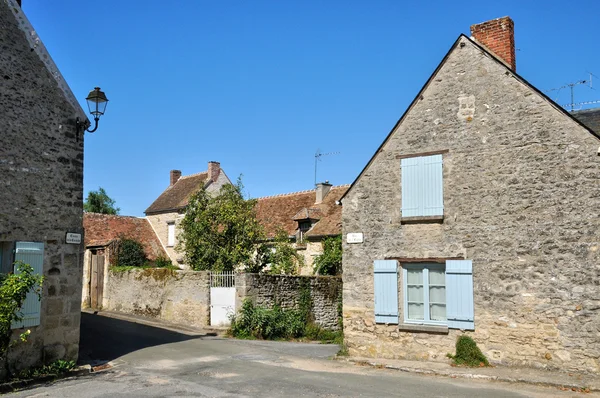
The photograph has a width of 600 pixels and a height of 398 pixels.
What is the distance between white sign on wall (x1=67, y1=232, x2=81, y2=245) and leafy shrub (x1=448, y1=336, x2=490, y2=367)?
343 inches

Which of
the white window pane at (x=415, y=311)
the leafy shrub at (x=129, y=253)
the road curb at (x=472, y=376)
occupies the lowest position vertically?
the road curb at (x=472, y=376)

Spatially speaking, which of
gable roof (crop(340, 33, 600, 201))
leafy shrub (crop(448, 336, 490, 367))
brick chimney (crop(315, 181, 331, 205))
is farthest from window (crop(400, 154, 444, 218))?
brick chimney (crop(315, 181, 331, 205))

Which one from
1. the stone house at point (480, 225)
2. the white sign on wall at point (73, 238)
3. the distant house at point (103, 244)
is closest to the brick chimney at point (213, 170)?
the distant house at point (103, 244)

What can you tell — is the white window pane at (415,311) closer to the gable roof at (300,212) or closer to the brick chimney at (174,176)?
the gable roof at (300,212)

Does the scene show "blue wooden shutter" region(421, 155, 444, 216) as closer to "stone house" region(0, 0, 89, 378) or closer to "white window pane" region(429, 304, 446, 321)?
"white window pane" region(429, 304, 446, 321)

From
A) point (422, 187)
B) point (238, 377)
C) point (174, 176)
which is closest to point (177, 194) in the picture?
point (174, 176)

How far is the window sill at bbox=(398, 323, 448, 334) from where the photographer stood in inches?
475

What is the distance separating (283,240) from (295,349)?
793 cm

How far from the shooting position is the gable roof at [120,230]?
28.7 meters

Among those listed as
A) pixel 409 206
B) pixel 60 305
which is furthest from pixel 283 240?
pixel 60 305

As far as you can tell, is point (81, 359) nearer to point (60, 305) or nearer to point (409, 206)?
point (60, 305)

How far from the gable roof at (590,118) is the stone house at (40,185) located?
448 inches

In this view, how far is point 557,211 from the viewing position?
1098 cm

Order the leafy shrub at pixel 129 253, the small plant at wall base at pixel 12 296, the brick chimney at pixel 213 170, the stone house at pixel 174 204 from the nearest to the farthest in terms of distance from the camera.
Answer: the small plant at wall base at pixel 12 296
the leafy shrub at pixel 129 253
the stone house at pixel 174 204
the brick chimney at pixel 213 170
